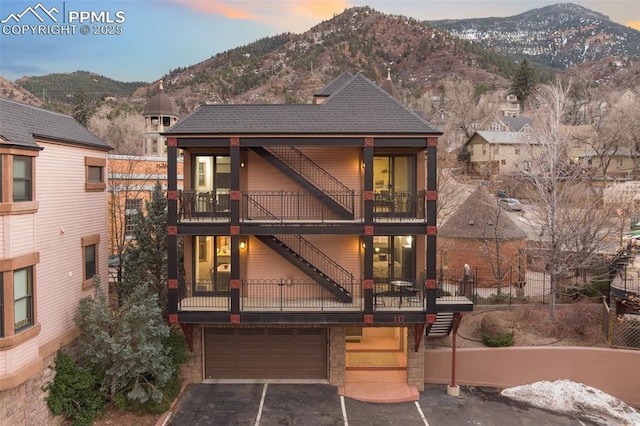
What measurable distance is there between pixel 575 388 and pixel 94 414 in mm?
16861

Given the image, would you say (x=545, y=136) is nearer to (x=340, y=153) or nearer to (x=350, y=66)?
(x=340, y=153)

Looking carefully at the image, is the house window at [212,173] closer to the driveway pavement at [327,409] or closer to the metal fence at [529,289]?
the driveway pavement at [327,409]

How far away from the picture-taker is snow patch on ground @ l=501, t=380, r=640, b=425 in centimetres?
1512

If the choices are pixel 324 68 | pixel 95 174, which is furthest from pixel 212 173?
pixel 324 68

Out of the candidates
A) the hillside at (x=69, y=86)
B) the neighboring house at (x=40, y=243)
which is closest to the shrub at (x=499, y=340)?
the neighboring house at (x=40, y=243)

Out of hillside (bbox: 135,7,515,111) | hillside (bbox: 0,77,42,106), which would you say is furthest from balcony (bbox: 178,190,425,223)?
hillside (bbox: 135,7,515,111)

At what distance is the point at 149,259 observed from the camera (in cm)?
1812

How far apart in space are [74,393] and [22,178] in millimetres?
6944

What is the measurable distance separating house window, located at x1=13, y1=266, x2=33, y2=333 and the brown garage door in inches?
238

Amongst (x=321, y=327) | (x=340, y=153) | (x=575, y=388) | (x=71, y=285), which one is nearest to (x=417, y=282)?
(x=321, y=327)

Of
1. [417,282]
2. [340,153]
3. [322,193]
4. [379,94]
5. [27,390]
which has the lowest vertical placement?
[27,390]

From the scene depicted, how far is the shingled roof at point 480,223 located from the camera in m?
25.6

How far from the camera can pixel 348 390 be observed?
16234 millimetres

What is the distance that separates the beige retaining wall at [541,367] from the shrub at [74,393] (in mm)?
11932
